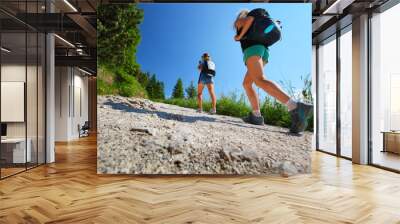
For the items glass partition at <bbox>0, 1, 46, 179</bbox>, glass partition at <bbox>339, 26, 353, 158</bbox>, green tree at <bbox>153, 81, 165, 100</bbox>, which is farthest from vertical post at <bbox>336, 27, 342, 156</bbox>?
glass partition at <bbox>0, 1, 46, 179</bbox>

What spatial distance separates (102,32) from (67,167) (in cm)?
274

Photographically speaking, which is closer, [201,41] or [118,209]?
[118,209]

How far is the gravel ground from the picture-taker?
5.98 m

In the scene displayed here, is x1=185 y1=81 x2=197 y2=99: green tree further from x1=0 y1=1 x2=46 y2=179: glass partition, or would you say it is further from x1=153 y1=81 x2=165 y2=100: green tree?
x1=0 y1=1 x2=46 y2=179: glass partition

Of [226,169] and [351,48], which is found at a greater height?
[351,48]

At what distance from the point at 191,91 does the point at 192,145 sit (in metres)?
0.90

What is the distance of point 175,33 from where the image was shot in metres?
6.16

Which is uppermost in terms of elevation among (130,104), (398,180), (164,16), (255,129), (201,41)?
(164,16)

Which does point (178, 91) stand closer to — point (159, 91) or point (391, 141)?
point (159, 91)

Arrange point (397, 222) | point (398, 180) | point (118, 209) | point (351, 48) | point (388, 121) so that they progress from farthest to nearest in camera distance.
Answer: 1. point (351, 48)
2. point (388, 121)
3. point (398, 180)
4. point (118, 209)
5. point (397, 222)

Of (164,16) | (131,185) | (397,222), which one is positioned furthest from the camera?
(164,16)

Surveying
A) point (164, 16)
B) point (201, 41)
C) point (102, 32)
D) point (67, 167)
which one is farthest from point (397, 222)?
point (67, 167)

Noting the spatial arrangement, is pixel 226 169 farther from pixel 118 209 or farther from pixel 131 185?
pixel 118 209

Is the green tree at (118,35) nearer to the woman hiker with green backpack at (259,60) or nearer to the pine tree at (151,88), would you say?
the pine tree at (151,88)
